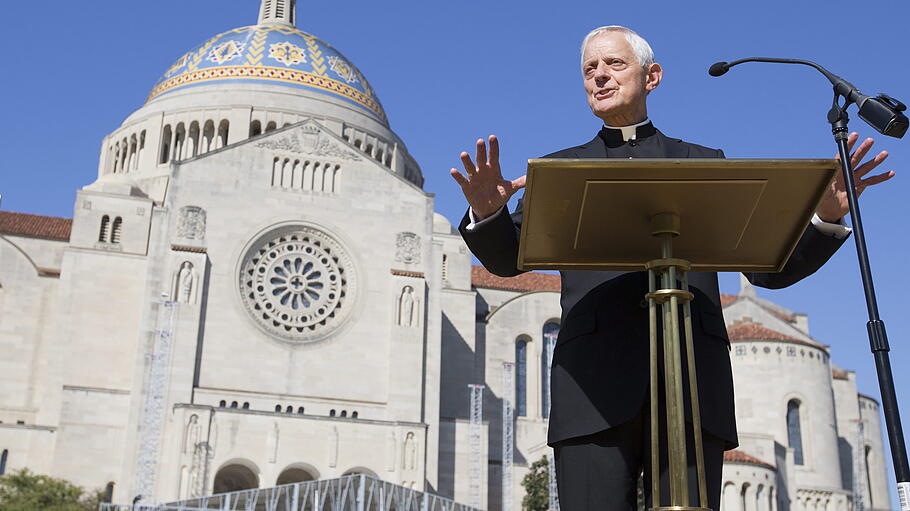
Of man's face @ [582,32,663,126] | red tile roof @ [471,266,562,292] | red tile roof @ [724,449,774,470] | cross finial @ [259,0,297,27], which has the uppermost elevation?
cross finial @ [259,0,297,27]

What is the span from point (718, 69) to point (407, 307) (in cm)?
2699

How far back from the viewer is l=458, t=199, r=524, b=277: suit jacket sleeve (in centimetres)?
355

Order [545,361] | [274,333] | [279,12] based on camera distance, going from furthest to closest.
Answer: [279,12] < [545,361] < [274,333]

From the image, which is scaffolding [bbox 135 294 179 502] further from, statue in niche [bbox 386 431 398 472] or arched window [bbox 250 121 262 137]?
arched window [bbox 250 121 262 137]

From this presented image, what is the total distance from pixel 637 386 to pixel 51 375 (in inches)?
1277

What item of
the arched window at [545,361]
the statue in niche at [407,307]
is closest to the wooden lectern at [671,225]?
the statue in niche at [407,307]

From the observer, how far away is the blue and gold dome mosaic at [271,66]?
41781 millimetres

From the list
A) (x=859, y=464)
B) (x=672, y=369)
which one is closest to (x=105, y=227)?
(x=859, y=464)

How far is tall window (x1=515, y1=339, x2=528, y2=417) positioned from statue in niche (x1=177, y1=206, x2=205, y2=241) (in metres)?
13.6

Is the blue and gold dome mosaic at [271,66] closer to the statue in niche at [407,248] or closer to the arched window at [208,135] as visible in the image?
the arched window at [208,135]

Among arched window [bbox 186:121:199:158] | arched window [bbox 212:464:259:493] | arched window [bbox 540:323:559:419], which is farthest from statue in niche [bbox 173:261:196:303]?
arched window [bbox 540:323:559:419]

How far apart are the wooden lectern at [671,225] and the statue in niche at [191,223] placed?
31.0 meters

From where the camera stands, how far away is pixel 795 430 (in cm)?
4266

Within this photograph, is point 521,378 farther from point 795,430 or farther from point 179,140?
point 179,140
